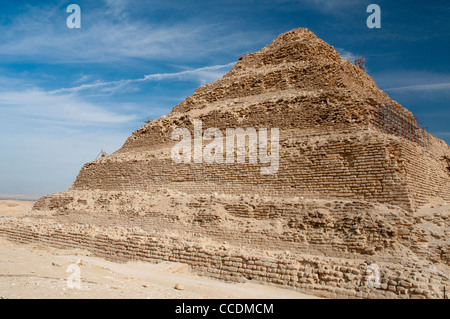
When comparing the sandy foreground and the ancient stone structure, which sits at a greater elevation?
the ancient stone structure

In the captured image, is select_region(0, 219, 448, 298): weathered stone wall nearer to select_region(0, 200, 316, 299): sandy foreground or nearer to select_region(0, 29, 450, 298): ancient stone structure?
select_region(0, 29, 450, 298): ancient stone structure

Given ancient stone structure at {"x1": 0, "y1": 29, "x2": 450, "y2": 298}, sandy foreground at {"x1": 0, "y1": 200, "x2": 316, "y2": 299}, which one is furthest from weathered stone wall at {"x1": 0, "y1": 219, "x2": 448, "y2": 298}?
sandy foreground at {"x1": 0, "y1": 200, "x2": 316, "y2": 299}

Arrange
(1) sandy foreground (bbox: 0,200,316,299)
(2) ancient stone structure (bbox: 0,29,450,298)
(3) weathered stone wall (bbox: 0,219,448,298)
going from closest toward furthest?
(1) sandy foreground (bbox: 0,200,316,299) → (3) weathered stone wall (bbox: 0,219,448,298) → (2) ancient stone structure (bbox: 0,29,450,298)

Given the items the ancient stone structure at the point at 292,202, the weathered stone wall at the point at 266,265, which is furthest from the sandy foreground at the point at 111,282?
the ancient stone structure at the point at 292,202

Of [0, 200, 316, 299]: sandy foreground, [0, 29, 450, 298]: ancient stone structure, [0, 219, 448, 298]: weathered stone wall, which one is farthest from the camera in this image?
[0, 29, 450, 298]: ancient stone structure

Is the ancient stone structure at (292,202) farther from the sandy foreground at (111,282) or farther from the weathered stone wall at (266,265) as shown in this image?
the sandy foreground at (111,282)
